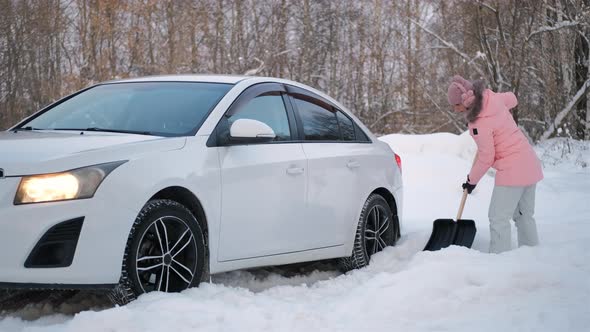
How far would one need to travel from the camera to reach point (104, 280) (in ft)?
15.6

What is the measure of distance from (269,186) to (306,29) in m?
29.5

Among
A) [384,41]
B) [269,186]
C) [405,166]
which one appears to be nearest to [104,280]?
[269,186]

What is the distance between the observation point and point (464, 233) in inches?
312

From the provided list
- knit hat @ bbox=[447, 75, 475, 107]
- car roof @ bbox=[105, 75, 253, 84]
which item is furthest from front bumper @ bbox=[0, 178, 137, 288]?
knit hat @ bbox=[447, 75, 475, 107]

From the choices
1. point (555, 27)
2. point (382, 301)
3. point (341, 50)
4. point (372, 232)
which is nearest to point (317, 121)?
point (372, 232)

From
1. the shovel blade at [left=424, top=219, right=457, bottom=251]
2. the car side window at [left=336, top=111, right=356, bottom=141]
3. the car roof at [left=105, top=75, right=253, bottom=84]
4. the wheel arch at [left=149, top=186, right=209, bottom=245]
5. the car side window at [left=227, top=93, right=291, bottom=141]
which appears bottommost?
the shovel blade at [left=424, top=219, right=457, bottom=251]

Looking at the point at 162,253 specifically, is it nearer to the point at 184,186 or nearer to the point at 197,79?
the point at 184,186

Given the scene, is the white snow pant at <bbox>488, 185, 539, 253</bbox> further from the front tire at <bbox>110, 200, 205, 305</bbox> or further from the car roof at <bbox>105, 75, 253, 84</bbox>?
the front tire at <bbox>110, 200, 205, 305</bbox>

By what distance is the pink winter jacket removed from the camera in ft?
24.4

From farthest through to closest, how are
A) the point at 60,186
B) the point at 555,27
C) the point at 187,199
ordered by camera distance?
the point at 555,27
the point at 187,199
the point at 60,186

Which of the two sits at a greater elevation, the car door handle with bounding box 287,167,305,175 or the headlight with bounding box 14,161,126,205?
the headlight with bounding box 14,161,126,205

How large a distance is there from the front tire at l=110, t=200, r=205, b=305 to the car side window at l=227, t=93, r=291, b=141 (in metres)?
1.15

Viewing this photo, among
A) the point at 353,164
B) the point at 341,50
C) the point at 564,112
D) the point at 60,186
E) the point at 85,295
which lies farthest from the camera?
the point at 341,50

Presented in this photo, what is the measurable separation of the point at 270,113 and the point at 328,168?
0.71 meters
